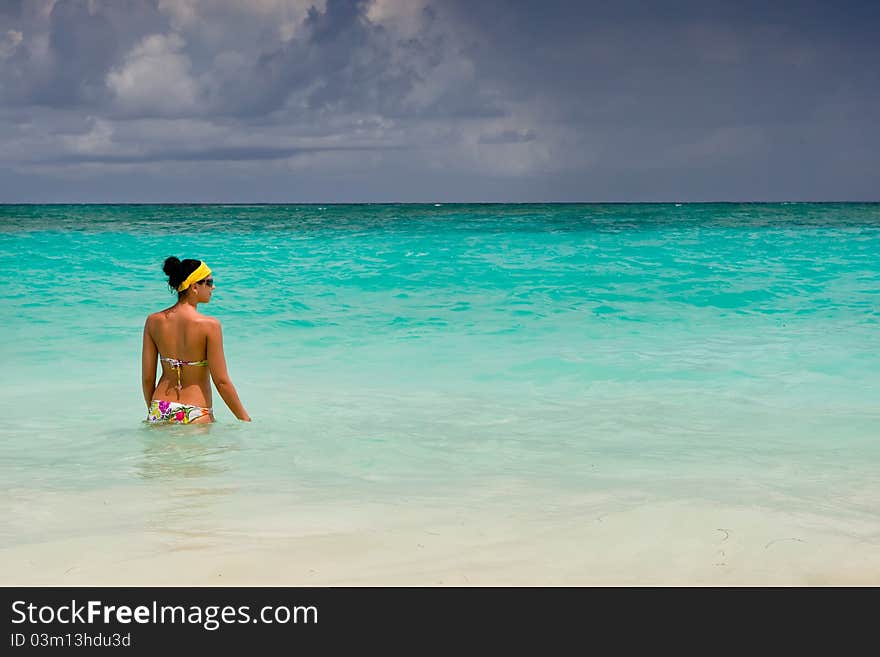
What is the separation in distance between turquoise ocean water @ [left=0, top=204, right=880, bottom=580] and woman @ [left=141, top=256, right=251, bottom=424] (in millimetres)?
161

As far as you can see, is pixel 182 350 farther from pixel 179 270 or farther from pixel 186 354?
pixel 179 270

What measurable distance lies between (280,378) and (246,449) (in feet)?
10.2

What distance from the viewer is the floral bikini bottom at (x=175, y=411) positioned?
5363mm

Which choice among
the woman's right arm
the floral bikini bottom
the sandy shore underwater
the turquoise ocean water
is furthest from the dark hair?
the sandy shore underwater

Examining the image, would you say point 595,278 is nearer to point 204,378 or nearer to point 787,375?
point 787,375

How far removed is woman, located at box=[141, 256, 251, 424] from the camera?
507 centimetres

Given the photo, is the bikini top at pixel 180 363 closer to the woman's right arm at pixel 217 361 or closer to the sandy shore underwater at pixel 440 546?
the woman's right arm at pixel 217 361

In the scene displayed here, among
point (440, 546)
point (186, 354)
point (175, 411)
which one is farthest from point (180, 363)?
point (440, 546)

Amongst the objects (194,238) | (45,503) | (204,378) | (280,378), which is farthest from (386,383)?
(194,238)

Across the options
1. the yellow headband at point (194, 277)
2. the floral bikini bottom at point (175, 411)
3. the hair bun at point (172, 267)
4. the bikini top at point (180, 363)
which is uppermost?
the hair bun at point (172, 267)

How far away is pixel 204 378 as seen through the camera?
5.34 meters

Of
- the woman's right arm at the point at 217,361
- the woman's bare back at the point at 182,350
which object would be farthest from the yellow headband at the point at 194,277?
the woman's right arm at the point at 217,361
